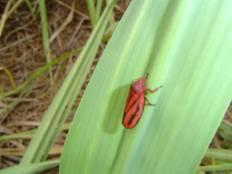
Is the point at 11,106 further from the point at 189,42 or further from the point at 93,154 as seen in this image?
the point at 189,42

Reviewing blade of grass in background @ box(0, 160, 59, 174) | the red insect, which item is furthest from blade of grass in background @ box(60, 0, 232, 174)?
blade of grass in background @ box(0, 160, 59, 174)

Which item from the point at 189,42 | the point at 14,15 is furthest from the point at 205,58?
the point at 14,15

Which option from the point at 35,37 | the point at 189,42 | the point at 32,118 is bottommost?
the point at 32,118

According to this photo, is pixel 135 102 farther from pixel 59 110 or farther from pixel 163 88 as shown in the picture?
pixel 59 110

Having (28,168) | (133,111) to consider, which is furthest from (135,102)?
(28,168)

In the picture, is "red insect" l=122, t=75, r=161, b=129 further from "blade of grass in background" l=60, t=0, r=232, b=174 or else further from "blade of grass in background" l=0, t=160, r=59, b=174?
"blade of grass in background" l=0, t=160, r=59, b=174

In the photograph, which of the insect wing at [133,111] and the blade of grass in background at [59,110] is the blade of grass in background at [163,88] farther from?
the blade of grass in background at [59,110]

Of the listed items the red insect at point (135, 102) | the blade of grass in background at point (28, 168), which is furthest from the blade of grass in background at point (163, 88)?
the blade of grass in background at point (28, 168)
